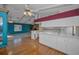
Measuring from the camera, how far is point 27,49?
4.99ft

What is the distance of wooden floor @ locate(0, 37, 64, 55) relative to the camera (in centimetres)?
145

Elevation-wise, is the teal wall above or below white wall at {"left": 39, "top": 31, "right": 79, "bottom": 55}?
above

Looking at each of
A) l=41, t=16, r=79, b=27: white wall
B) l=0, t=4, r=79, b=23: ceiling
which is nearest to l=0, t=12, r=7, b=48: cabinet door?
l=0, t=4, r=79, b=23: ceiling

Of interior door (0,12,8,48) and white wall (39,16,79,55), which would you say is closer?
interior door (0,12,8,48)

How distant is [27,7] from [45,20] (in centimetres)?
38

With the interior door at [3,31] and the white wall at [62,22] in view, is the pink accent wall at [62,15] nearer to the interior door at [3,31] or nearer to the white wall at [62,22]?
the white wall at [62,22]

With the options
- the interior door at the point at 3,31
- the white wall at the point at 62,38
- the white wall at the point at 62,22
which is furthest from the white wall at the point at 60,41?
the interior door at the point at 3,31

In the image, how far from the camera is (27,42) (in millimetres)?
1586

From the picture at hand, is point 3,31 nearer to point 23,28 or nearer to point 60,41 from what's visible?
point 23,28

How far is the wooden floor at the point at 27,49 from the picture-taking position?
57.1 inches

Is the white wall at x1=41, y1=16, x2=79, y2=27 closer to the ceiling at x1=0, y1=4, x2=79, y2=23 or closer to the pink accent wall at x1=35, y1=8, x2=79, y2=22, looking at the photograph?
the pink accent wall at x1=35, y1=8, x2=79, y2=22

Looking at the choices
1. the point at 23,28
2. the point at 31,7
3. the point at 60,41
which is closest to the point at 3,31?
the point at 23,28
